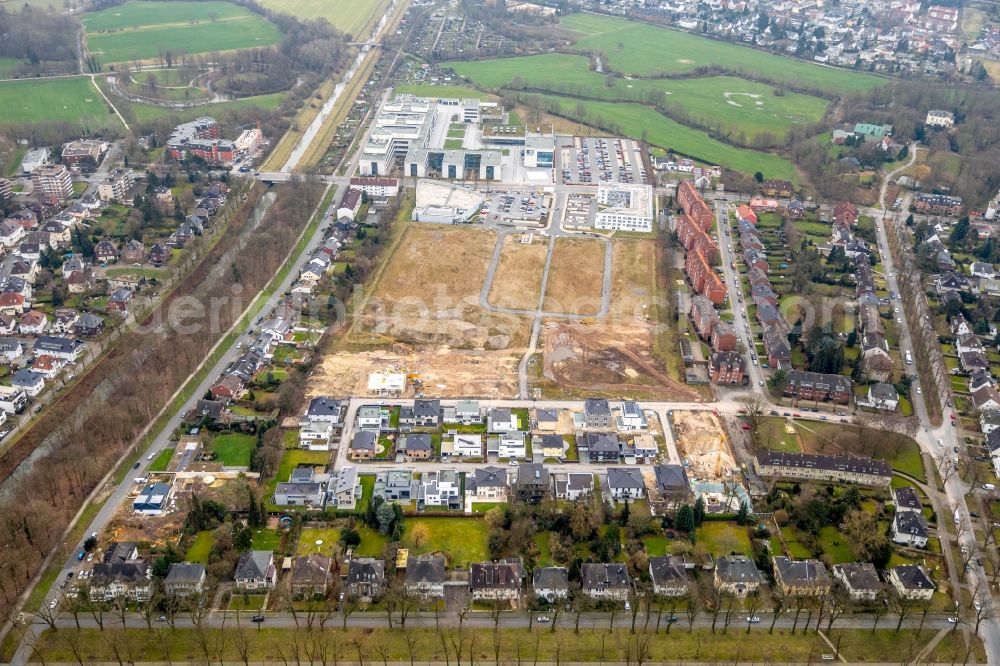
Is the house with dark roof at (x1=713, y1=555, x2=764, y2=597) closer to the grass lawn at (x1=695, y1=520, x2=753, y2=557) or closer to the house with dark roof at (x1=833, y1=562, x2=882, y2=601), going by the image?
the grass lawn at (x1=695, y1=520, x2=753, y2=557)

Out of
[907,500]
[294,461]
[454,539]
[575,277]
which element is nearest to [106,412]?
[294,461]

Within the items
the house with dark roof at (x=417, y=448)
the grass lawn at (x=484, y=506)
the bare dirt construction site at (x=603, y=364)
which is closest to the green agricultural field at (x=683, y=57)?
the bare dirt construction site at (x=603, y=364)

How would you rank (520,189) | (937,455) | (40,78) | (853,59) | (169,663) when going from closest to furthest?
(169,663) → (937,455) → (520,189) → (40,78) → (853,59)

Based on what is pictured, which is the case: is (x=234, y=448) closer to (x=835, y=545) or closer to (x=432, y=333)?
(x=432, y=333)

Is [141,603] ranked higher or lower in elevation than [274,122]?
lower

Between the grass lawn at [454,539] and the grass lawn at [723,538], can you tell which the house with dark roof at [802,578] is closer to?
the grass lawn at [723,538]

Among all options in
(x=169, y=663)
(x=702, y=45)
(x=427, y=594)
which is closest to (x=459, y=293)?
(x=427, y=594)

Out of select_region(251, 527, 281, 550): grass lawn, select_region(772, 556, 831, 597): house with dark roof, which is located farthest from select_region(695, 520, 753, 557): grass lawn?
select_region(251, 527, 281, 550): grass lawn

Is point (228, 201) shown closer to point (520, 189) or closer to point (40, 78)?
point (520, 189)
